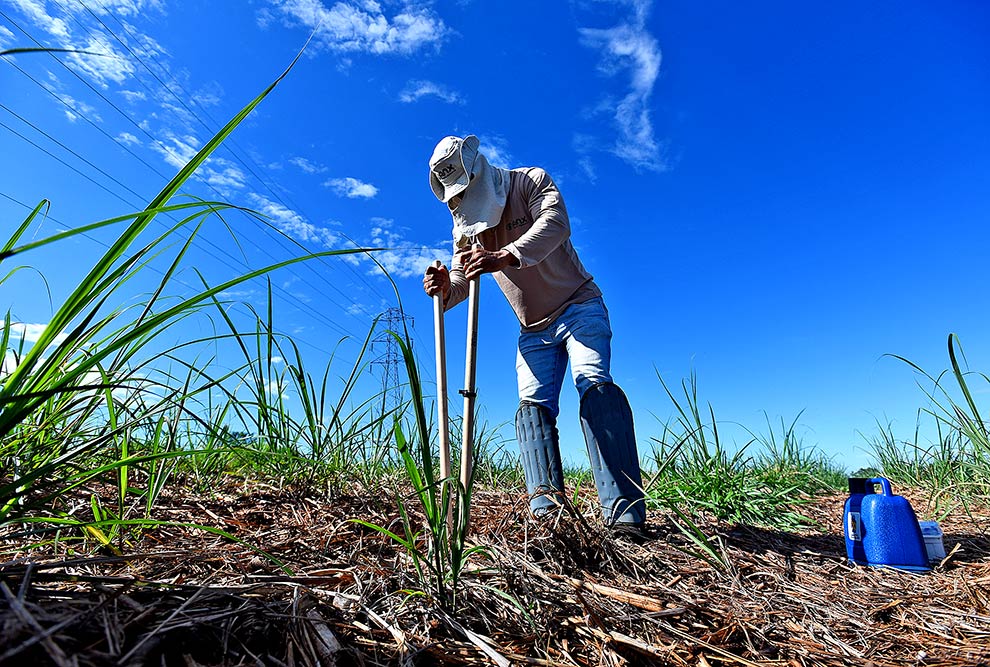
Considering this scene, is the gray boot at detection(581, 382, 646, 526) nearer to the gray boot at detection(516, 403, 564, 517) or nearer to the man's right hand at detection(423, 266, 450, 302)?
the gray boot at detection(516, 403, 564, 517)

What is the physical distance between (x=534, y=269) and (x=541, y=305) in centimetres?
19

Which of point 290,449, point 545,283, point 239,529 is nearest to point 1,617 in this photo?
point 239,529

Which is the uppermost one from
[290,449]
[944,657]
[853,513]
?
[290,449]

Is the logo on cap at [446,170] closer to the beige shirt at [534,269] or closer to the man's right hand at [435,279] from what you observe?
the beige shirt at [534,269]

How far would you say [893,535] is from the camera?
8.13 ft

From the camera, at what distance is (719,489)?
9.90 ft

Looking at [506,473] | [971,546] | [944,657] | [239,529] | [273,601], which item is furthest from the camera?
[506,473]

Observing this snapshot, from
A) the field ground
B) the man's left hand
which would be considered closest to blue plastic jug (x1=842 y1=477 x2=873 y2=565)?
the field ground

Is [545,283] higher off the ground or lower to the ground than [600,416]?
higher

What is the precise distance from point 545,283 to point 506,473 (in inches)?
73.8

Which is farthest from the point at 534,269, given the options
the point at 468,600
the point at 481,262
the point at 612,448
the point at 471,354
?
the point at 468,600

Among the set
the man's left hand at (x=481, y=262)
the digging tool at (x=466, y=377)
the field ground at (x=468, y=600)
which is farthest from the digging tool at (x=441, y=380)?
the field ground at (x=468, y=600)

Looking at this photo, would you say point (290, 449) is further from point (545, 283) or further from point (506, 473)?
point (506, 473)

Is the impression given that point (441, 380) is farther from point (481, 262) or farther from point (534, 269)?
point (534, 269)
